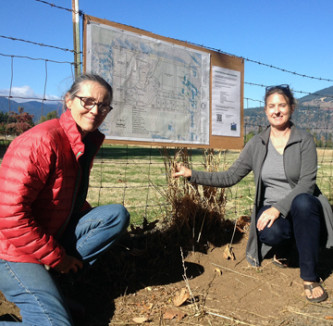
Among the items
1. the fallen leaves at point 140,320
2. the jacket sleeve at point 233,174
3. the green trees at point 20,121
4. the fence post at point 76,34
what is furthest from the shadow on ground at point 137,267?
the fence post at point 76,34

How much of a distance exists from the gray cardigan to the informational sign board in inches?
20.9

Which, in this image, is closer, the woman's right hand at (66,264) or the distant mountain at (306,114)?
the woman's right hand at (66,264)

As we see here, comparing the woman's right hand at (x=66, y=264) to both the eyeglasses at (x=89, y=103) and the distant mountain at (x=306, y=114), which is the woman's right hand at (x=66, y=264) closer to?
the eyeglasses at (x=89, y=103)

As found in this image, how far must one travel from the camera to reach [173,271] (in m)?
2.70

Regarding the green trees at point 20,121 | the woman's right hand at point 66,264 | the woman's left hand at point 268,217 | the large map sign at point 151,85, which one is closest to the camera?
the woman's right hand at point 66,264

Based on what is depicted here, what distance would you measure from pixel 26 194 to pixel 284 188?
1.87 meters

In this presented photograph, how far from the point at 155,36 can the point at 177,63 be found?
308 mm

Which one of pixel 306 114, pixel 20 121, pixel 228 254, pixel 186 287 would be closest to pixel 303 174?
pixel 228 254

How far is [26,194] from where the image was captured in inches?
65.1

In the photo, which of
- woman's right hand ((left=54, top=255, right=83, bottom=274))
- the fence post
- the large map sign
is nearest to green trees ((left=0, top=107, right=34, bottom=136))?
the fence post

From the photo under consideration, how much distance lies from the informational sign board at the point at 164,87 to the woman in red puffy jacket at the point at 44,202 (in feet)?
2.44

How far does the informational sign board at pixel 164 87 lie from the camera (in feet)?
8.82

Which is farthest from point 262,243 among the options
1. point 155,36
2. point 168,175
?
point 155,36

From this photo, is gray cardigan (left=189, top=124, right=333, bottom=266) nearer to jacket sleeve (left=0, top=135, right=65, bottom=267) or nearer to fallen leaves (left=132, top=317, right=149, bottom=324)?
fallen leaves (left=132, top=317, right=149, bottom=324)
